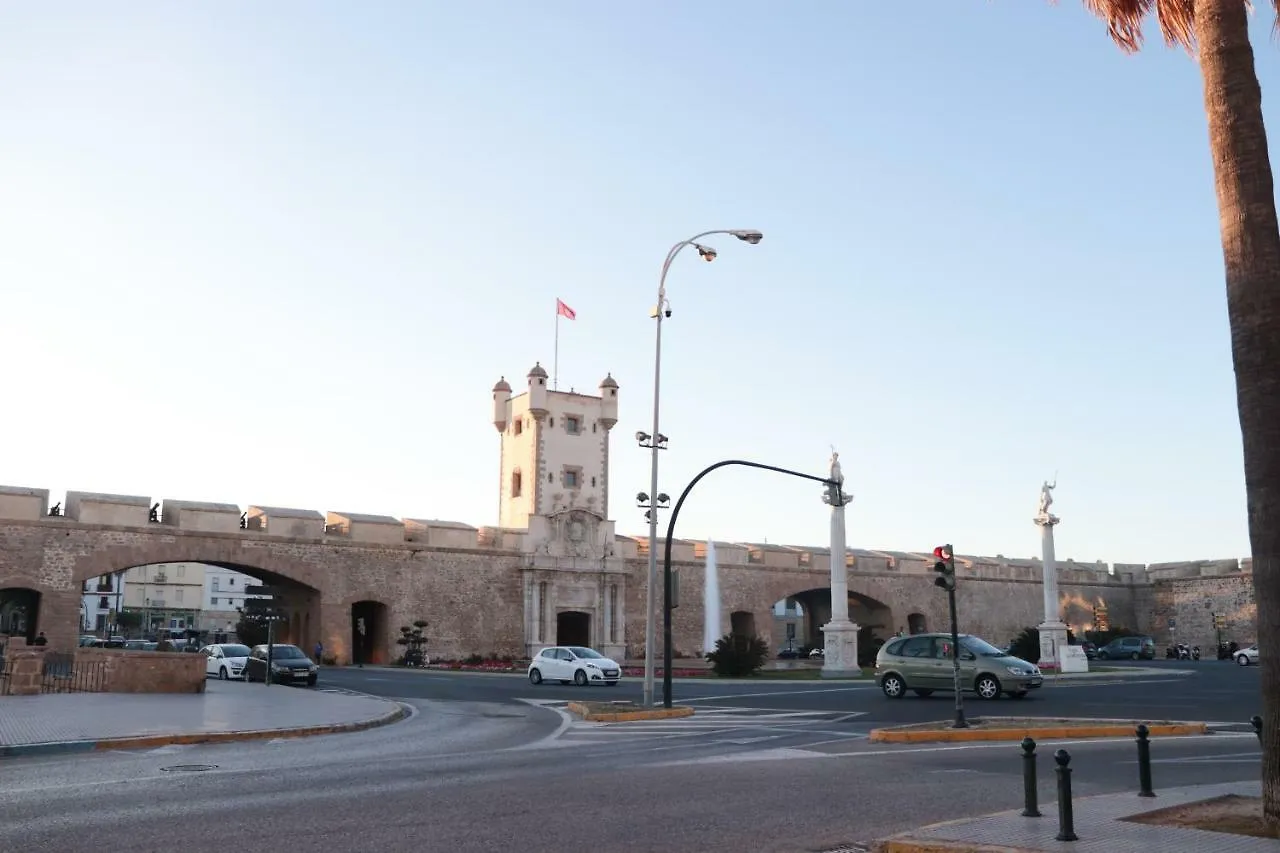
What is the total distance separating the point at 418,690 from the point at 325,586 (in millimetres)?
18257

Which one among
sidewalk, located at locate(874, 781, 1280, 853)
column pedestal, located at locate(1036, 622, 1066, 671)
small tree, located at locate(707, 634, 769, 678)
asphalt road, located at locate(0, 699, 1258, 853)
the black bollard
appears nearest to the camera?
sidewalk, located at locate(874, 781, 1280, 853)

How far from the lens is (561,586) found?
52.6m

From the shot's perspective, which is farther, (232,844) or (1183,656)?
(1183,656)

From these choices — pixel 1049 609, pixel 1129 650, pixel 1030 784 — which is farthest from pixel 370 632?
pixel 1030 784

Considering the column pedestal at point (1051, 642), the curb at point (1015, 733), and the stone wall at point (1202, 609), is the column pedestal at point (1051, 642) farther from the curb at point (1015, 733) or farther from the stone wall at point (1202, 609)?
the curb at point (1015, 733)

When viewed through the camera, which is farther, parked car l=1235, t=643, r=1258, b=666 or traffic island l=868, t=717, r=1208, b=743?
parked car l=1235, t=643, r=1258, b=666

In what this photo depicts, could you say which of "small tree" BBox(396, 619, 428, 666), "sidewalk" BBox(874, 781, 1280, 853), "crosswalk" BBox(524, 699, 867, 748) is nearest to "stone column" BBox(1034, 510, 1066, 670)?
"crosswalk" BBox(524, 699, 867, 748)

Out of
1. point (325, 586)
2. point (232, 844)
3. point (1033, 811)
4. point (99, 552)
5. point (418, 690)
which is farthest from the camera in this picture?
point (325, 586)

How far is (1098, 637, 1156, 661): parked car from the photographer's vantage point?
198 ft

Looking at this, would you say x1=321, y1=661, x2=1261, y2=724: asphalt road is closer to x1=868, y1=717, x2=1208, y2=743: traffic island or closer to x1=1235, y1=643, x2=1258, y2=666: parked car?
x1=868, y1=717, x2=1208, y2=743: traffic island

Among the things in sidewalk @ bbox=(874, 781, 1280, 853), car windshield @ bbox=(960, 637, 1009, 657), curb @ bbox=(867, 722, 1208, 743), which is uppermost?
car windshield @ bbox=(960, 637, 1009, 657)

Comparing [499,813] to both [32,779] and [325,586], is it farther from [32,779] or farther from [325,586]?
[325,586]

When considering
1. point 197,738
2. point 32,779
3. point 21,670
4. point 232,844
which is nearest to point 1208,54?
point 232,844

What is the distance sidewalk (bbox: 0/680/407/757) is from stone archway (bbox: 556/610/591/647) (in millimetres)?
28331
